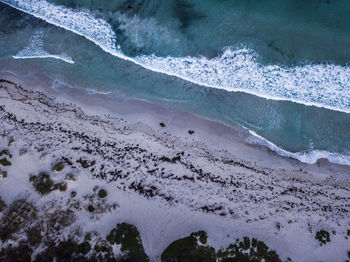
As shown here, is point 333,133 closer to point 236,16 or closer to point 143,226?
point 236,16

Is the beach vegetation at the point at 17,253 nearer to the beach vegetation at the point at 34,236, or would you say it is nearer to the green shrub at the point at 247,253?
the beach vegetation at the point at 34,236

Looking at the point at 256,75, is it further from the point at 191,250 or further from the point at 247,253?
the point at 191,250

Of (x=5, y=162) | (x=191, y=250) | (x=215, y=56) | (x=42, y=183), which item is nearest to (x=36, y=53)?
(x=5, y=162)

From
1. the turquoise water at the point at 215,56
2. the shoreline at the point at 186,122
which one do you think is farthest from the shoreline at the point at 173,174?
the turquoise water at the point at 215,56

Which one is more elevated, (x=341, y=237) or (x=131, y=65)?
(x=131, y=65)

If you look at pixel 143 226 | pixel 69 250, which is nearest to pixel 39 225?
pixel 69 250

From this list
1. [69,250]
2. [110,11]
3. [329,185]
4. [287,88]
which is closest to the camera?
[69,250]
